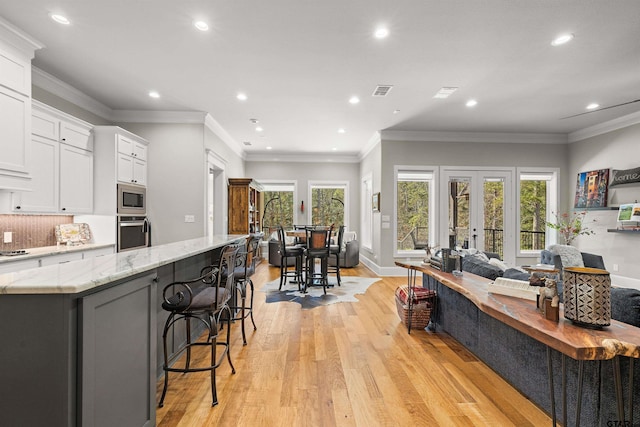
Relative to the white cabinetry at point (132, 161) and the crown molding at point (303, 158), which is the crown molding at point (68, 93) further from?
the crown molding at point (303, 158)

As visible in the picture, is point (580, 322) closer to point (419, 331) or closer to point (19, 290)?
point (419, 331)

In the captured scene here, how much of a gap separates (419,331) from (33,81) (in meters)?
5.44

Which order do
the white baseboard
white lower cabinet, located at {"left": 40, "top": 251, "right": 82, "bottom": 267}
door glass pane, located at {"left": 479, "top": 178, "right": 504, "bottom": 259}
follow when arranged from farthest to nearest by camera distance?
door glass pane, located at {"left": 479, "top": 178, "right": 504, "bottom": 259}
the white baseboard
white lower cabinet, located at {"left": 40, "top": 251, "right": 82, "bottom": 267}

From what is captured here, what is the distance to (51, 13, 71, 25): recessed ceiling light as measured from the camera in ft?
9.39

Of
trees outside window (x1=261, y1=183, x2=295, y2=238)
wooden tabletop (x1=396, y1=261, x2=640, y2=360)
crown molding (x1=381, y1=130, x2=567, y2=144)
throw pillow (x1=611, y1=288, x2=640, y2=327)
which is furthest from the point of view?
trees outside window (x1=261, y1=183, x2=295, y2=238)

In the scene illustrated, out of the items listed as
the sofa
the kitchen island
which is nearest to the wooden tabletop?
the kitchen island

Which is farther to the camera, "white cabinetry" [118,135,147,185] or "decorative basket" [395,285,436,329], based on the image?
"white cabinetry" [118,135,147,185]

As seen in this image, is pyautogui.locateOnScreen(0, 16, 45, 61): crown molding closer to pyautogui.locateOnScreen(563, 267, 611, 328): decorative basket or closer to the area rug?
the area rug

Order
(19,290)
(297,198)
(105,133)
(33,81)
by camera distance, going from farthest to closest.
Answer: (297,198), (105,133), (33,81), (19,290)

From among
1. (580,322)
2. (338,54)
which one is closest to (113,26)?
(338,54)

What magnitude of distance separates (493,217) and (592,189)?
1773mm

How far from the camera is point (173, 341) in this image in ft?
8.76

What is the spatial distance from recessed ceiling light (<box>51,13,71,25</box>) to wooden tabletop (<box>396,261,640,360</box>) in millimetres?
4194

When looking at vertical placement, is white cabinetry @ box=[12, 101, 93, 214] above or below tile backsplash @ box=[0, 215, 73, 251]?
above
